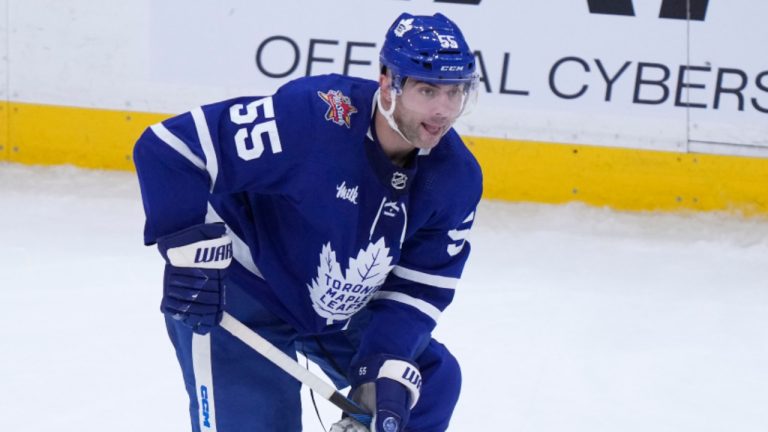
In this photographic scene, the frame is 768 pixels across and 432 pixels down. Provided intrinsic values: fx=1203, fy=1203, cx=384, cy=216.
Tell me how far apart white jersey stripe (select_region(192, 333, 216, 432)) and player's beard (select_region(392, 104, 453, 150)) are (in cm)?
49

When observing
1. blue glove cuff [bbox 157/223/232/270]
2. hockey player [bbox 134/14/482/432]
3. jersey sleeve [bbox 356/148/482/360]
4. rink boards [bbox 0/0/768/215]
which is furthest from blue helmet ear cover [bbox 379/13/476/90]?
rink boards [bbox 0/0/768/215]

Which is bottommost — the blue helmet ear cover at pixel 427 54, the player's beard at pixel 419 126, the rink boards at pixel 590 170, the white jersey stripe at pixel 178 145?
the rink boards at pixel 590 170

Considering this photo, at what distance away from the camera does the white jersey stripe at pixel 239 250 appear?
207cm

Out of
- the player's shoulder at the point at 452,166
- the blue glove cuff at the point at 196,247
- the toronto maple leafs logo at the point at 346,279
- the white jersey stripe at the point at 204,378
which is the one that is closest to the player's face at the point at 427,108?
the player's shoulder at the point at 452,166

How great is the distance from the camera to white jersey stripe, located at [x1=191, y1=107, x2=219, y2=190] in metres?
1.87

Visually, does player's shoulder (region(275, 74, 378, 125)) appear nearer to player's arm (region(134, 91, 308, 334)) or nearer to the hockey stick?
player's arm (region(134, 91, 308, 334))

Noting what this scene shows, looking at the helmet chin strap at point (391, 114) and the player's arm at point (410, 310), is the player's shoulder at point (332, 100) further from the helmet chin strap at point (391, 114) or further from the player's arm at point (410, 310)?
the player's arm at point (410, 310)

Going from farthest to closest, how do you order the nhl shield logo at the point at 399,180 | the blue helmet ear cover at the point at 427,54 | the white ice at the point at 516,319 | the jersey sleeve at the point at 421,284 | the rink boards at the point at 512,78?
the rink boards at the point at 512,78 < the white ice at the point at 516,319 < the jersey sleeve at the point at 421,284 < the nhl shield logo at the point at 399,180 < the blue helmet ear cover at the point at 427,54

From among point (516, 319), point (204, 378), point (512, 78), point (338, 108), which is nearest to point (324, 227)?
point (338, 108)

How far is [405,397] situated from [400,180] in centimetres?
37

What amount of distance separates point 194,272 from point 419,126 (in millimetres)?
418

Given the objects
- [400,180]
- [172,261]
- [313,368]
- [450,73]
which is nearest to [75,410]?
[313,368]

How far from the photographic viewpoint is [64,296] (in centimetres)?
332

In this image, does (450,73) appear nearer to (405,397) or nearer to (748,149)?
(405,397)
